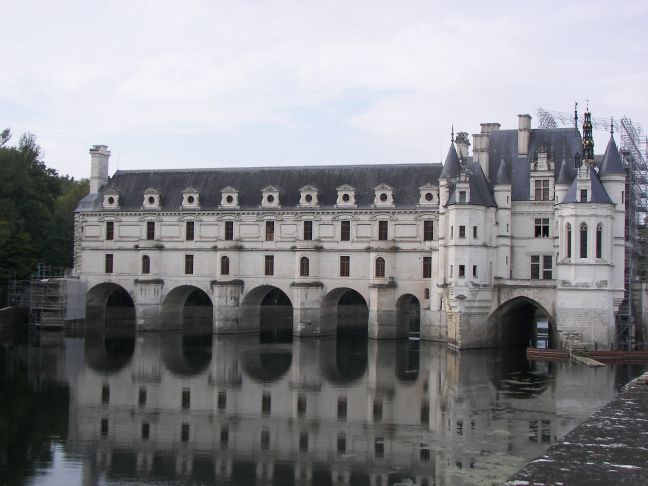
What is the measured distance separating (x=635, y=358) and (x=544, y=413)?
1435 centimetres

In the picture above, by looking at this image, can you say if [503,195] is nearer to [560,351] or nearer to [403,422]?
[560,351]

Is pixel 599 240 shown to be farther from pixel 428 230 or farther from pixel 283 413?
pixel 283 413

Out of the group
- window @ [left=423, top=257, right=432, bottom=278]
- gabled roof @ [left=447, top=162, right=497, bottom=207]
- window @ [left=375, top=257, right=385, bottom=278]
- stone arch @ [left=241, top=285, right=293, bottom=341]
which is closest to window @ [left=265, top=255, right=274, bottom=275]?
stone arch @ [left=241, top=285, right=293, bottom=341]

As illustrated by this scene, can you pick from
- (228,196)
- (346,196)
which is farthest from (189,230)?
(346,196)

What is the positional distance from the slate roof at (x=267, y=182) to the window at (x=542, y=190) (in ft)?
23.1

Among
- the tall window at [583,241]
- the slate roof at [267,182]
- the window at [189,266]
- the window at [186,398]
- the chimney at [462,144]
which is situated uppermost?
the chimney at [462,144]

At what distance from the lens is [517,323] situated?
1889 inches

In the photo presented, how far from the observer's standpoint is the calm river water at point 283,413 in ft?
65.4

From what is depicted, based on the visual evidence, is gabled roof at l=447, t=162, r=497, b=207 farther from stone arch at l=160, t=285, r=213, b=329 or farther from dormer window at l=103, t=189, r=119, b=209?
dormer window at l=103, t=189, r=119, b=209

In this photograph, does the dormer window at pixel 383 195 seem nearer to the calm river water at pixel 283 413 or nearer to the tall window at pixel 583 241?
the calm river water at pixel 283 413

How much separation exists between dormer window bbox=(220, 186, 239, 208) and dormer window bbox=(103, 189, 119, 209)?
7.55m

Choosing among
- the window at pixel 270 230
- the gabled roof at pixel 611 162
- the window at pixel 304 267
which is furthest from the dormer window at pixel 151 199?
the gabled roof at pixel 611 162

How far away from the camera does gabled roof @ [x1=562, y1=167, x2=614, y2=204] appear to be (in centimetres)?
4091

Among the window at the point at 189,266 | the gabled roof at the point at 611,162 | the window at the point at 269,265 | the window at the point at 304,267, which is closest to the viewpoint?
the gabled roof at the point at 611,162
